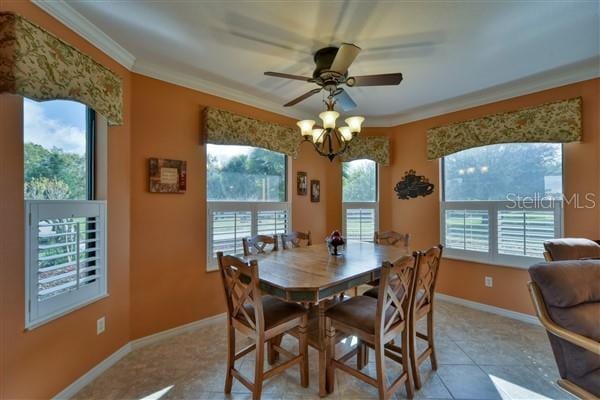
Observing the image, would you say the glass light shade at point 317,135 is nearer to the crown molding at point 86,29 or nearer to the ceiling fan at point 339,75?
the ceiling fan at point 339,75

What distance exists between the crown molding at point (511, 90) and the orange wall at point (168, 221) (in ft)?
8.56

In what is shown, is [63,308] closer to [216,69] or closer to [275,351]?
[275,351]

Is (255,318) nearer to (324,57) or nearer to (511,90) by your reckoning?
(324,57)

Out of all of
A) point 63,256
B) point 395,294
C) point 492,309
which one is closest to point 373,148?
point 492,309

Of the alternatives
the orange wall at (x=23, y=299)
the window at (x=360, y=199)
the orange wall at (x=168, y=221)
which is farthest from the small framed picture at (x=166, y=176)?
the window at (x=360, y=199)

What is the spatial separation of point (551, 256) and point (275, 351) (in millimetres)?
2428

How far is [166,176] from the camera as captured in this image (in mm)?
2629

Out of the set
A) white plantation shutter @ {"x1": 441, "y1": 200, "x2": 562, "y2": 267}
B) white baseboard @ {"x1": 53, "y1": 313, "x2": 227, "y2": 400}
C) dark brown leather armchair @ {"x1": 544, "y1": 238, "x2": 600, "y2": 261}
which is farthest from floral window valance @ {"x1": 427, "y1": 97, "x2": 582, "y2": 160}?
white baseboard @ {"x1": 53, "y1": 313, "x2": 227, "y2": 400}

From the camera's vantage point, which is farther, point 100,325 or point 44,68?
point 100,325

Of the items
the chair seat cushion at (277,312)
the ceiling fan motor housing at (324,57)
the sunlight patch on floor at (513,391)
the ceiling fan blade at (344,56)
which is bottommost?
the sunlight patch on floor at (513,391)

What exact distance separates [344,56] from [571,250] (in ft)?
7.81

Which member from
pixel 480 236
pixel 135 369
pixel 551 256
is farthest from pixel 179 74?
pixel 480 236

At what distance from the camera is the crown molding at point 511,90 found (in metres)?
2.57

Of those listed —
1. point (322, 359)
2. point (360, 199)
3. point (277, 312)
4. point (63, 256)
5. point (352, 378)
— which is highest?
point (360, 199)
